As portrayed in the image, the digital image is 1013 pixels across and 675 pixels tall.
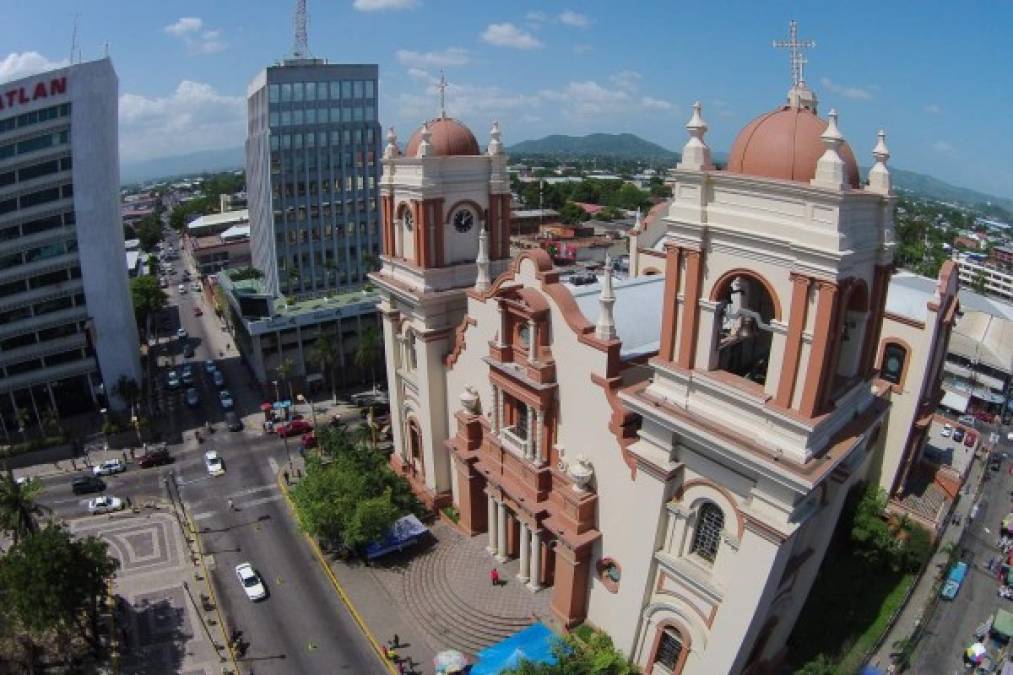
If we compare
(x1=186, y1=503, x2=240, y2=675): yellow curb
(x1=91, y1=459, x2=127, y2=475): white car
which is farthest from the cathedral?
(x1=91, y1=459, x2=127, y2=475): white car

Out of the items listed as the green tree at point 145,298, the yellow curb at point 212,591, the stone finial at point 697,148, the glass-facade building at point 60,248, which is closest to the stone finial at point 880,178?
the stone finial at point 697,148

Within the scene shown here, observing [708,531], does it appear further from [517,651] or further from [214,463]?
[214,463]

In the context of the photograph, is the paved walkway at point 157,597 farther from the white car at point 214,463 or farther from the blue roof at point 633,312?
the blue roof at point 633,312

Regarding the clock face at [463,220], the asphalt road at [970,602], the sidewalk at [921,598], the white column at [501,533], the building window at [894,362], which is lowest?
the asphalt road at [970,602]

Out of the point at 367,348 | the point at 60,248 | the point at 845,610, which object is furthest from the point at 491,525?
the point at 60,248

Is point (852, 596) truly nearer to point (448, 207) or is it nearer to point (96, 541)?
point (448, 207)

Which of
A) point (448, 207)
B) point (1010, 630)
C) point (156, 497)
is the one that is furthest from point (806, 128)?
point (156, 497)
